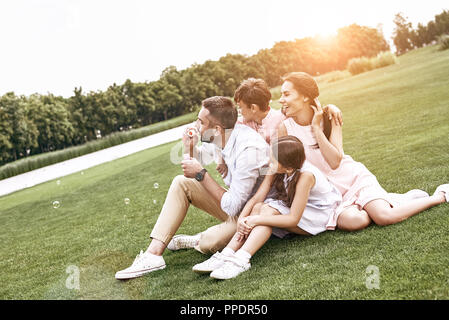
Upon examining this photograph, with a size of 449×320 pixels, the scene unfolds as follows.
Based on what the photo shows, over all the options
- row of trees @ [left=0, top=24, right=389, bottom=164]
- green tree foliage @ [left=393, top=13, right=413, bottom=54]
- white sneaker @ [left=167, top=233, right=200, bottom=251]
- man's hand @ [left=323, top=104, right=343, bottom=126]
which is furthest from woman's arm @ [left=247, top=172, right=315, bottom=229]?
green tree foliage @ [left=393, top=13, right=413, bottom=54]

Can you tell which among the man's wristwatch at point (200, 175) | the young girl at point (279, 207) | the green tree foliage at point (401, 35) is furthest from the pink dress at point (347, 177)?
the green tree foliage at point (401, 35)

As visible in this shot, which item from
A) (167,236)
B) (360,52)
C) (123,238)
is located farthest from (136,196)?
(360,52)

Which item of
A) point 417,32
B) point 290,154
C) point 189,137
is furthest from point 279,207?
point 417,32

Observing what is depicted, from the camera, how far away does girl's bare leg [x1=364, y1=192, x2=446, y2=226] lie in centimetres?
400

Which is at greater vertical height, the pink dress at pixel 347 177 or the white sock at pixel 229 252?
the pink dress at pixel 347 177

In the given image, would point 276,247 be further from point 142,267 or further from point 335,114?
point 335,114

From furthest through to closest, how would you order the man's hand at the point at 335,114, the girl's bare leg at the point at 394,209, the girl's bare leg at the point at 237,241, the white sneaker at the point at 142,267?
the man's hand at the point at 335,114, the white sneaker at the point at 142,267, the girl's bare leg at the point at 394,209, the girl's bare leg at the point at 237,241

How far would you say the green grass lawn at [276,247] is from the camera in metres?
3.14

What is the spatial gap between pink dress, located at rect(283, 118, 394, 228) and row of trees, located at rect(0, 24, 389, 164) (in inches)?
2070

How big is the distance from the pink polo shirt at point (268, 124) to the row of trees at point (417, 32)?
6057 cm

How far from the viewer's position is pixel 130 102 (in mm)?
68938

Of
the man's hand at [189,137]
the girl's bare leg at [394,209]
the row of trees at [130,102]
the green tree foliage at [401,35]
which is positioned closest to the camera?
the girl's bare leg at [394,209]

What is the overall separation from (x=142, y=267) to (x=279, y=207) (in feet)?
4.48

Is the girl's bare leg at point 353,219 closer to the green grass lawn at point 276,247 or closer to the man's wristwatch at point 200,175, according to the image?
the green grass lawn at point 276,247
